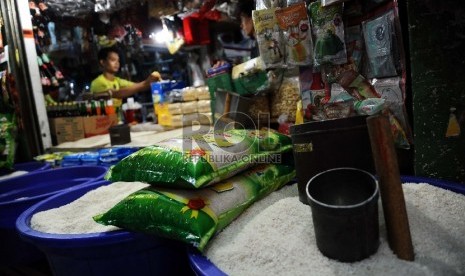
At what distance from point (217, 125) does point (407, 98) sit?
122cm

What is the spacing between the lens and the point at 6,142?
2.70 meters

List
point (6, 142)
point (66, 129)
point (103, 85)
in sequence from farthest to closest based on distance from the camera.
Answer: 1. point (103, 85)
2. point (66, 129)
3. point (6, 142)

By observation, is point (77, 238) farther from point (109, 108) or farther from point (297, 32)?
point (109, 108)

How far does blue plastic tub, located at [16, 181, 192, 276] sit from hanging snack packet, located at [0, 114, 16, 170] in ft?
5.67

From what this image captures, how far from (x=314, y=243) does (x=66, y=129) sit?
10.6 ft

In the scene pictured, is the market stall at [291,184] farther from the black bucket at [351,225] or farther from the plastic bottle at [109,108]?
the plastic bottle at [109,108]

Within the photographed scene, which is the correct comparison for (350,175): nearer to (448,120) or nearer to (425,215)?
(425,215)

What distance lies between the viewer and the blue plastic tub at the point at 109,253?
1.09 metres

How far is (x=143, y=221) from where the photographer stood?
1082 millimetres

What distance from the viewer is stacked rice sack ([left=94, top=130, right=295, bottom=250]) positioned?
1046 mm

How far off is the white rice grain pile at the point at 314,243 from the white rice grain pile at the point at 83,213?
0.50 metres

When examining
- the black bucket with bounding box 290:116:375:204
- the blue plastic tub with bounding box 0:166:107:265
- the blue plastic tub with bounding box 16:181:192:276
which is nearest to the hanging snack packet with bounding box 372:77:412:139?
the black bucket with bounding box 290:116:375:204

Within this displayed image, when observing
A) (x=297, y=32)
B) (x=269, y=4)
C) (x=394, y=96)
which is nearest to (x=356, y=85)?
(x=394, y=96)

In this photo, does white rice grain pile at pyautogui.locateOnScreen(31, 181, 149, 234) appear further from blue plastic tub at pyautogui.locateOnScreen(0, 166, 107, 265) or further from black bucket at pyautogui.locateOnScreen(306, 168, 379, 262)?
black bucket at pyautogui.locateOnScreen(306, 168, 379, 262)
